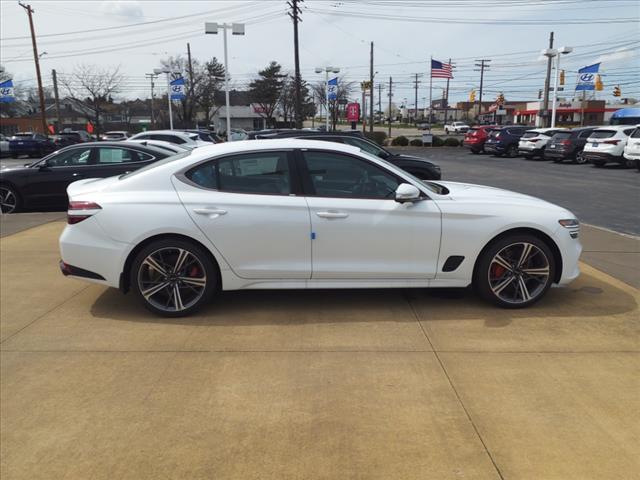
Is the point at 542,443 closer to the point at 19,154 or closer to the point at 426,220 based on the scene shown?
the point at 426,220

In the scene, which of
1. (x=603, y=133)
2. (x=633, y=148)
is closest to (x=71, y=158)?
(x=633, y=148)

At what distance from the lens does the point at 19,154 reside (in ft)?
110

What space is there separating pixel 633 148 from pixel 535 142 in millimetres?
7482

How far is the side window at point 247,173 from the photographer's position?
4.75 m

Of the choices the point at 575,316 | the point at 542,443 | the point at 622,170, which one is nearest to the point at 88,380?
the point at 542,443

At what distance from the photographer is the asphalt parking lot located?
280 cm

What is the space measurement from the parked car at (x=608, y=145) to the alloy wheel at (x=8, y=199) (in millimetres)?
20456

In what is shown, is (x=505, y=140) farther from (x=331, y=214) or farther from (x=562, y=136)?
(x=331, y=214)

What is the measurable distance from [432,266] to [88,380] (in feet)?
9.45

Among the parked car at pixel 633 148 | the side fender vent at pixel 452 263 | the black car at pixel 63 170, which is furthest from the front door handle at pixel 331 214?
the parked car at pixel 633 148

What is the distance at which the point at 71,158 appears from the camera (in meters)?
10.9

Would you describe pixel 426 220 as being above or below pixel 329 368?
above

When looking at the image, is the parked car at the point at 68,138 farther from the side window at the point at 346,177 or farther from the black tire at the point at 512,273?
the black tire at the point at 512,273

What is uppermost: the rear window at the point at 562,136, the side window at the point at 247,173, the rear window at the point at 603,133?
the side window at the point at 247,173
